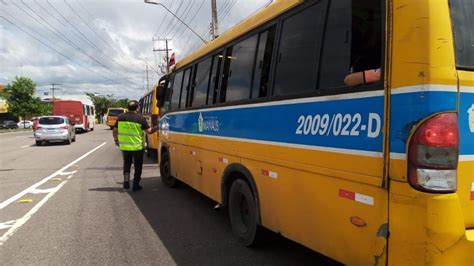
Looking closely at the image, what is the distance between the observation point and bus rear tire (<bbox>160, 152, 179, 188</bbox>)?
9.90 meters

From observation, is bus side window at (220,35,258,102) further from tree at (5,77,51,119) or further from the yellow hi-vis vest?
tree at (5,77,51,119)

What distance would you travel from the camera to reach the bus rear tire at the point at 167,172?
9898 mm

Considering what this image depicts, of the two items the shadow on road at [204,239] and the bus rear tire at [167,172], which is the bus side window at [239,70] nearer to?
the shadow on road at [204,239]

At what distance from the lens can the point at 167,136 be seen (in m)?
9.79

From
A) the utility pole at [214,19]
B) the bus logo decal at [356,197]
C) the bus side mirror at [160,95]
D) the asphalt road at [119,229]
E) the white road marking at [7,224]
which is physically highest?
the utility pole at [214,19]

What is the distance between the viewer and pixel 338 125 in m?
3.56

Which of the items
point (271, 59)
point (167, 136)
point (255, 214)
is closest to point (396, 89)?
point (271, 59)

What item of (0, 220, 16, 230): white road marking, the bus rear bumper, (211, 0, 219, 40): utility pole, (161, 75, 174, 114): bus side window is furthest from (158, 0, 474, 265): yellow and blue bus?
(211, 0, 219, 40): utility pole

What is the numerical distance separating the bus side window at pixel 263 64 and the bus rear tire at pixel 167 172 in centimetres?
498

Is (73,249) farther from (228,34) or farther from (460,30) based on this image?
(460,30)

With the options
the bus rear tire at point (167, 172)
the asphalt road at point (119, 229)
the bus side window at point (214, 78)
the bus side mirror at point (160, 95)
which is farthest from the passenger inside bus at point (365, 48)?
the bus side mirror at point (160, 95)

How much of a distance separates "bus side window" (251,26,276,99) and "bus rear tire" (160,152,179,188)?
196 inches

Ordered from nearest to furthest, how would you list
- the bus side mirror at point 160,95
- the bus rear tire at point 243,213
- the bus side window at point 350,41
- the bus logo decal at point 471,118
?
the bus logo decal at point 471,118 → the bus side window at point 350,41 → the bus rear tire at point 243,213 → the bus side mirror at point 160,95

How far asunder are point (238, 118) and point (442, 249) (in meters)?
3.13
